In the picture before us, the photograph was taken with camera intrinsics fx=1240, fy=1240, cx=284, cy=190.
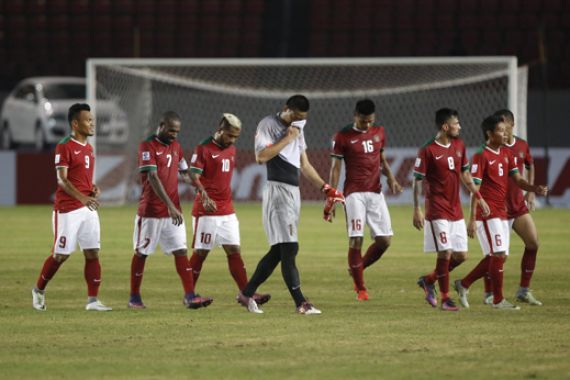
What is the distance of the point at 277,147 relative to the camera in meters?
10.2

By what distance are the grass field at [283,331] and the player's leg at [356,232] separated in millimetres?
256

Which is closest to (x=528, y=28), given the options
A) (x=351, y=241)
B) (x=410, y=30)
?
(x=410, y=30)

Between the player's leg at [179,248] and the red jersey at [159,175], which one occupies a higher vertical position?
the red jersey at [159,175]

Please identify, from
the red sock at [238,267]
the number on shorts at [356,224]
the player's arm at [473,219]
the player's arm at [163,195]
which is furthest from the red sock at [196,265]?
the player's arm at [473,219]

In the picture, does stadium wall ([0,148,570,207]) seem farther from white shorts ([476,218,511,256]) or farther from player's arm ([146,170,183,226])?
player's arm ([146,170,183,226])

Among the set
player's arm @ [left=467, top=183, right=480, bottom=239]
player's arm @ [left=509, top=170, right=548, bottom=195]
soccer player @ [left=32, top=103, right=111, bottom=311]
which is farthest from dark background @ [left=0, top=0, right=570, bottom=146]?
soccer player @ [left=32, top=103, right=111, bottom=311]

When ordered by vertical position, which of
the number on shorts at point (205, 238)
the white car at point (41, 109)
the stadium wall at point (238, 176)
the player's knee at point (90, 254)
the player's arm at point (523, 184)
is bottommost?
the stadium wall at point (238, 176)

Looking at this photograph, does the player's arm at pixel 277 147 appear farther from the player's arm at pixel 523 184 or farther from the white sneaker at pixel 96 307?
the player's arm at pixel 523 184

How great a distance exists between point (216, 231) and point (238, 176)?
624 inches

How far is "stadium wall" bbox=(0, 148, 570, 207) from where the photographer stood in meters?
26.5

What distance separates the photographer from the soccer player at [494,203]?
11.1 m

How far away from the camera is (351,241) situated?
12500 mm

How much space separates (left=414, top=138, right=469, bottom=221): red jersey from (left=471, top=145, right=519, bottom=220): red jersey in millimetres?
138

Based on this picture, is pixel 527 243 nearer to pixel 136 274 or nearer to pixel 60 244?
pixel 136 274
